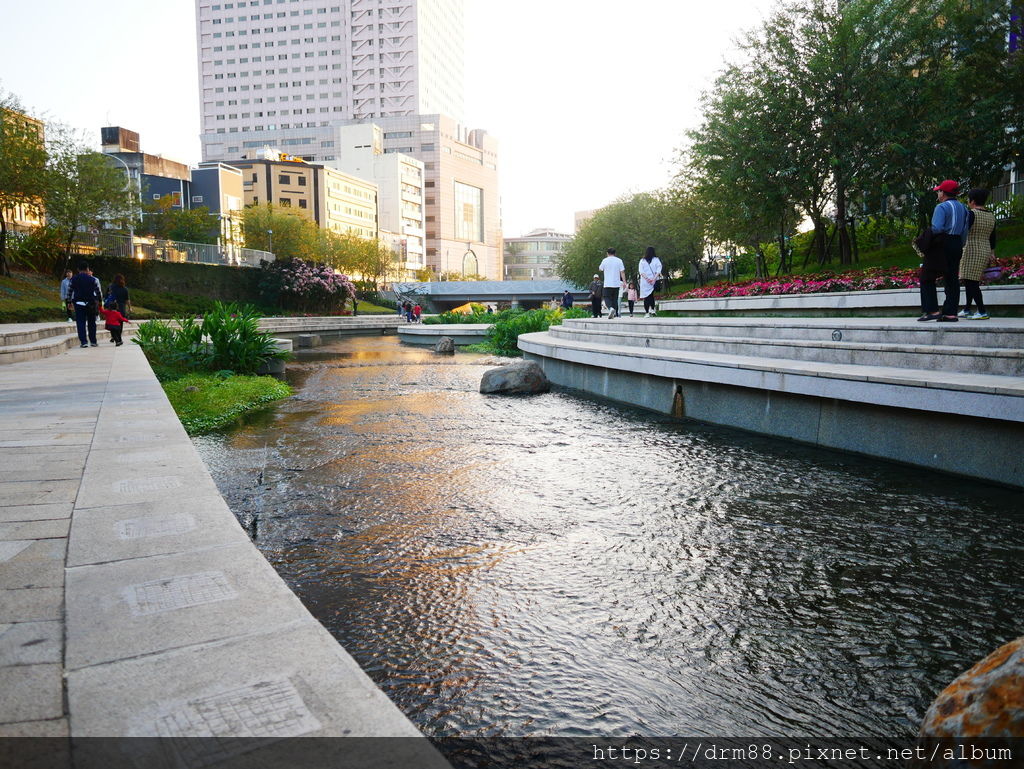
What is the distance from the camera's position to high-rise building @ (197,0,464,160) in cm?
13562

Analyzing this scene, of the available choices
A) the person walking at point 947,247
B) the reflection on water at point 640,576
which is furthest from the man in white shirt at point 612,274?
the reflection on water at point 640,576

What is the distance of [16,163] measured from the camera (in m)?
31.3

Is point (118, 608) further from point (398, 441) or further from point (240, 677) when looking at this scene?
point (398, 441)

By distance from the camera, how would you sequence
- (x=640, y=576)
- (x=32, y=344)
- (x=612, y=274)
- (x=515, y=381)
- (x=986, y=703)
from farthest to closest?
1. (x=612, y=274)
2. (x=32, y=344)
3. (x=515, y=381)
4. (x=640, y=576)
5. (x=986, y=703)

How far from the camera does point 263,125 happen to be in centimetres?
13775

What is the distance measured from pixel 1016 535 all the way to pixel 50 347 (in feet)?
53.9

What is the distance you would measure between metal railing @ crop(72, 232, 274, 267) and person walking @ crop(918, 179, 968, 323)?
1560 inches

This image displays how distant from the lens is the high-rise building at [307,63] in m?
136

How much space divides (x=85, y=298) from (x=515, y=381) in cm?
942

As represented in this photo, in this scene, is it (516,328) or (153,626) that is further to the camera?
(516,328)

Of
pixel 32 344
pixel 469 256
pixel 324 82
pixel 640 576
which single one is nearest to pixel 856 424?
pixel 640 576

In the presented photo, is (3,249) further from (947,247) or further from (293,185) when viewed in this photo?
(293,185)

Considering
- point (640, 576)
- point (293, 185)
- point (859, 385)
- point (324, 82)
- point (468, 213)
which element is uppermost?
point (324, 82)

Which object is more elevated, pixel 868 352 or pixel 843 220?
pixel 843 220
